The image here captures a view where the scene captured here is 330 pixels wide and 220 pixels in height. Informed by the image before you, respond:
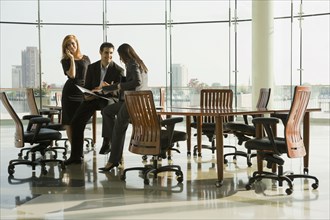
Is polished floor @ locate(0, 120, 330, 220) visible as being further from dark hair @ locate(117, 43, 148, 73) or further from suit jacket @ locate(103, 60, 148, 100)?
dark hair @ locate(117, 43, 148, 73)

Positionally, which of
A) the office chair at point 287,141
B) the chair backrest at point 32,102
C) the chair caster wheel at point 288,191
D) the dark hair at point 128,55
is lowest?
the chair caster wheel at point 288,191

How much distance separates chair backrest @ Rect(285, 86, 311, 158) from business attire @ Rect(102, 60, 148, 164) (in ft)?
5.90

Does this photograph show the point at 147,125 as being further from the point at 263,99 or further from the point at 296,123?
the point at 263,99

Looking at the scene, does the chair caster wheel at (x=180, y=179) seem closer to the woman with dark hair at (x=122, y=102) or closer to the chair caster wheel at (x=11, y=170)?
the woman with dark hair at (x=122, y=102)

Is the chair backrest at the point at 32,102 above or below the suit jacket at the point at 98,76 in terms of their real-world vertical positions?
below

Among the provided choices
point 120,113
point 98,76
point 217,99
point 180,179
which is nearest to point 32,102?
point 98,76

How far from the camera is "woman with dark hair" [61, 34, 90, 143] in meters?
6.33

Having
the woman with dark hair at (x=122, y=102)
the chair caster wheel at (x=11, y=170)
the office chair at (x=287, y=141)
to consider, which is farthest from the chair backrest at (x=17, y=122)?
the office chair at (x=287, y=141)

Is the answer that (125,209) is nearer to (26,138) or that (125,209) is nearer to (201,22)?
(26,138)

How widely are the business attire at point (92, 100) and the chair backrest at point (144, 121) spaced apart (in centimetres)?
145

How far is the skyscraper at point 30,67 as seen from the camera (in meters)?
12.1

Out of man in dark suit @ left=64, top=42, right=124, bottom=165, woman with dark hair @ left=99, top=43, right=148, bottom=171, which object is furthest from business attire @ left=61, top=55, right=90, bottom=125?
woman with dark hair @ left=99, top=43, right=148, bottom=171

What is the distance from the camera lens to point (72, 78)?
6.40m

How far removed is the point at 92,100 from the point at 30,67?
640 centimetres
